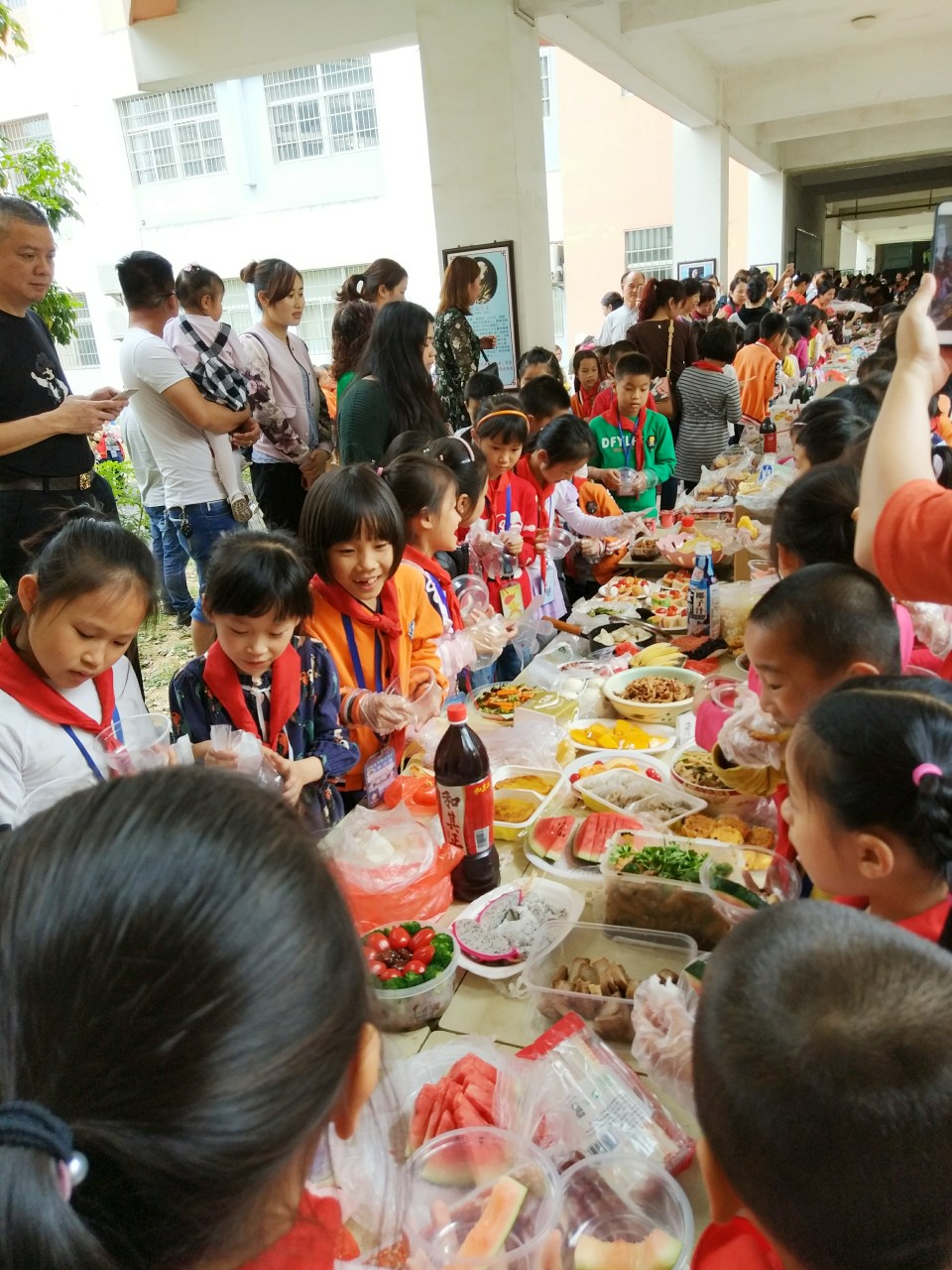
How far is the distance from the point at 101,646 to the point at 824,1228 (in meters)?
1.57

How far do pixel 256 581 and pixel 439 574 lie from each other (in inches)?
38.3

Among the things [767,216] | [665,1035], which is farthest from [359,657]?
[767,216]

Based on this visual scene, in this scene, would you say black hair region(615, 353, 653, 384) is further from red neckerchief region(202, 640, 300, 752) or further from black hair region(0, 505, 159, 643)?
black hair region(0, 505, 159, 643)

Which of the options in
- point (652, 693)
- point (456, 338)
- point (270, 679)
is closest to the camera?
point (270, 679)

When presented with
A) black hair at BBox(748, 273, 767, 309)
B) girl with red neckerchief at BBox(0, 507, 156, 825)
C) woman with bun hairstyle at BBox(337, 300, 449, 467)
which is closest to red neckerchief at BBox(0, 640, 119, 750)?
girl with red neckerchief at BBox(0, 507, 156, 825)

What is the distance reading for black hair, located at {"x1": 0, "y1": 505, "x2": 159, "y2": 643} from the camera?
5.42ft

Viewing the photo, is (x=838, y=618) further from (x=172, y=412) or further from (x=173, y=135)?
(x=173, y=135)

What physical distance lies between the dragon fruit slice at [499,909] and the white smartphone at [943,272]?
139 cm

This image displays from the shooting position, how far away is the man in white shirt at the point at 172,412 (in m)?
3.41

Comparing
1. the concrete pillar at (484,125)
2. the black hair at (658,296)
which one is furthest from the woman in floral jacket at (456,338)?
the black hair at (658,296)

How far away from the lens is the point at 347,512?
2172 millimetres

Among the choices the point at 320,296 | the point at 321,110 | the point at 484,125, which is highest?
the point at 321,110

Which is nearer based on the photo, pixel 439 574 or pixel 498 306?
pixel 439 574

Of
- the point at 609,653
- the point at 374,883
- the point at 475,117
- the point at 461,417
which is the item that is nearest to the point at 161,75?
the point at 475,117
